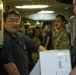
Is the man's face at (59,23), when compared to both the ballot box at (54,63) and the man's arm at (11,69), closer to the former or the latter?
the man's arm at (11,69)

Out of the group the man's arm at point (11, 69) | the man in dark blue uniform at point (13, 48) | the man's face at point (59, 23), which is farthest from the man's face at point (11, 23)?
the man's face at point (59, 23)

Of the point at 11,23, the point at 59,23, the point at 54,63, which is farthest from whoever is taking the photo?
the point at 59,23

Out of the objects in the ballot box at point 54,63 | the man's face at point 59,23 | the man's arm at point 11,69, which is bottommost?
the man's arm at point 11,69

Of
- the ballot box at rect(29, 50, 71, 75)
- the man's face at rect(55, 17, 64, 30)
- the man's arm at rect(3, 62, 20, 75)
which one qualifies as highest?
the man's face at rect(55, 17, 64, 30)

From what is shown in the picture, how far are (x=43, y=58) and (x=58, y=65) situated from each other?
0.09 metres

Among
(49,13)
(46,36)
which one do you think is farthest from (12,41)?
(49,13)

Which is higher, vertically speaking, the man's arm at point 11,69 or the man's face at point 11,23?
the man's face at point 11,23

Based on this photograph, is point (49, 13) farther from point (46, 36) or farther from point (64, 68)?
point (64, 68)

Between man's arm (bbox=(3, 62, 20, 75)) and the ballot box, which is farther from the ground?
the ballot box

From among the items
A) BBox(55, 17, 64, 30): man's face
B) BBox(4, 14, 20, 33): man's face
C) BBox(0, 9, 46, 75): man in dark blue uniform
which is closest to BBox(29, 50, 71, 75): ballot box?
BBox(0, 9, 46, 75): man in dark blue uniform

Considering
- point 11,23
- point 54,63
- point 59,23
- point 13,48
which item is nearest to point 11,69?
point 13,48

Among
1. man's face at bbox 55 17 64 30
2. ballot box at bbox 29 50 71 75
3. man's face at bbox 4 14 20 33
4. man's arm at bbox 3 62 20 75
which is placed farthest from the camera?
man's face at bbox 55 17 64 30

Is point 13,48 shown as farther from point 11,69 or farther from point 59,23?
point 59,23

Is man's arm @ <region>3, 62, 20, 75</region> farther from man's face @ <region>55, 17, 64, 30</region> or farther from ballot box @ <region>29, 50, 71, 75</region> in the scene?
man's face @ <region>55, 17, 64, 30</region>
